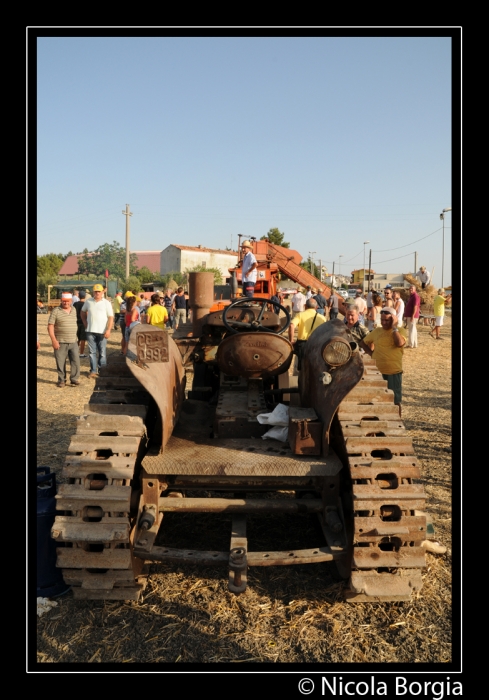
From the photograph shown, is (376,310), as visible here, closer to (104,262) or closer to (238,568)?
(238,568)

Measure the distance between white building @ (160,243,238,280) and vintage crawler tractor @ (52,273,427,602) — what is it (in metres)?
70.1

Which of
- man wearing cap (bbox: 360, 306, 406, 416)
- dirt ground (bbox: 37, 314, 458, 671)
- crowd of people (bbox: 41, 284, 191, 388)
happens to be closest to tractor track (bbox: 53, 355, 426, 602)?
dirt ground (bbox: 37, 314, 458, 671)

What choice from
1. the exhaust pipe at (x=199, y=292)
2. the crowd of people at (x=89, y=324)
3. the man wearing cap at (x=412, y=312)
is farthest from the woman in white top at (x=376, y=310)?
the exhaust pipe at (x=199, y=292)

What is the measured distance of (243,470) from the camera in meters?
4.15

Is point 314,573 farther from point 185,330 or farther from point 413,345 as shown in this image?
point 413,345

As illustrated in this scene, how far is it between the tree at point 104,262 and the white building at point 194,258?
7529 mm

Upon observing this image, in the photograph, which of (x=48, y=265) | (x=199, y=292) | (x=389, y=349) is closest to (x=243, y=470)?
(x=199, y=292)

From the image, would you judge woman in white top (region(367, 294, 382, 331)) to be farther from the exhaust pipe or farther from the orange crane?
the exhaust pipe

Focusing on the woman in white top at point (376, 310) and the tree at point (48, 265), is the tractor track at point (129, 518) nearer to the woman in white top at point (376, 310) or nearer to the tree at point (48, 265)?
the woman in white top at point (376, 310)

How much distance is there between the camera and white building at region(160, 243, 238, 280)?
74.9 metres
